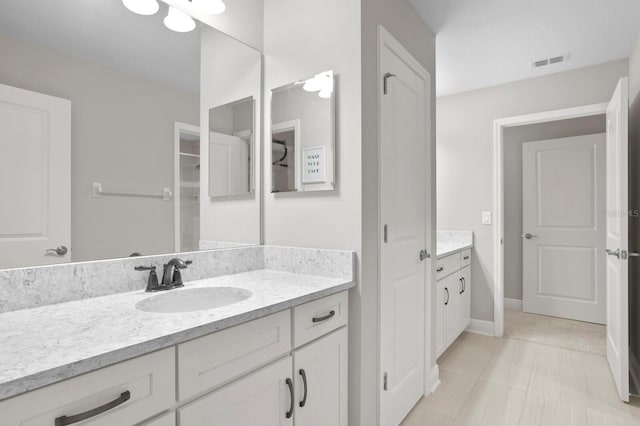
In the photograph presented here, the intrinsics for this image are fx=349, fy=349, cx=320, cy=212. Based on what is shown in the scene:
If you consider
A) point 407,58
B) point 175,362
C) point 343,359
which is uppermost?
point 407,58

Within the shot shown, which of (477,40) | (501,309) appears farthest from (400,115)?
(501,309)

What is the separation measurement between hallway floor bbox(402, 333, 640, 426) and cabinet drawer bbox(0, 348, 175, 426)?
160 centimetres

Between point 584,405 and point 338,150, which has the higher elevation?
point 338,150

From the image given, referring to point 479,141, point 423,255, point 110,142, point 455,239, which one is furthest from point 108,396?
point 479,141

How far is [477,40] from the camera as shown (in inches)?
101

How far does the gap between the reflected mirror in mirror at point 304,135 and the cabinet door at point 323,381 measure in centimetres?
71

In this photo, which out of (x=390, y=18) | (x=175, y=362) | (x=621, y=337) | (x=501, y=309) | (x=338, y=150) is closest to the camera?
(x=175, y=362)

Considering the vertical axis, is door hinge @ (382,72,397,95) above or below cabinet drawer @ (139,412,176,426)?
above

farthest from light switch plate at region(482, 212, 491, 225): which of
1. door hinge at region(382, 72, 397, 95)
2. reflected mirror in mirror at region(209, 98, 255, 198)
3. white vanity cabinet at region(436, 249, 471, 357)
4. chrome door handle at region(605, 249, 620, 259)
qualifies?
reflected mirror in mirror at region(209, 98, 255, 198)

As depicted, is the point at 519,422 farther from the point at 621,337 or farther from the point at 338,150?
the point at 338,150

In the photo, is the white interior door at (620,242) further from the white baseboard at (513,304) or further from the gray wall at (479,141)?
the white baseboard at (513,304)

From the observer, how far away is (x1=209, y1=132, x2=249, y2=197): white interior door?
5.98 ft

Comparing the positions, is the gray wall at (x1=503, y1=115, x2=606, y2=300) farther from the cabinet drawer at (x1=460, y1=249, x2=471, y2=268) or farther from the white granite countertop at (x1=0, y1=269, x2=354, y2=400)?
the white granite countertop at (x1=0, y1=269, x2=354, y2=400)

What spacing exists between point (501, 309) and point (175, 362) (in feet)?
→ 10.7
